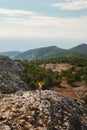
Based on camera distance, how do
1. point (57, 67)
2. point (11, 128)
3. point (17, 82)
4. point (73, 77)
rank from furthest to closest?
point (57, 67)
point (73, 77)
point (17, 82)
point (11, 128)

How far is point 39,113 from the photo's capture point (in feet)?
62.5

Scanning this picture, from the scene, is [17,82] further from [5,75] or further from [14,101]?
[14,101]

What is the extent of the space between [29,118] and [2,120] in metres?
1.72

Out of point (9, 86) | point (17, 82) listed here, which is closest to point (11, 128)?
point (9, 86)

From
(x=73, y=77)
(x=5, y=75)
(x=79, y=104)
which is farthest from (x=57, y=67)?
(x=79, y=104)

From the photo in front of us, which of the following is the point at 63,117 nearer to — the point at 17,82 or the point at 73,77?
the point at 17,82

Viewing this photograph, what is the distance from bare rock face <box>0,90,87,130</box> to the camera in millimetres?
18125

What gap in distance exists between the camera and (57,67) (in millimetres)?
161125

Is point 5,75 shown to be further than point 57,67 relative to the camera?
No

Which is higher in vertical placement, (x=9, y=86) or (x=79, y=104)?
(x=79, y=104)

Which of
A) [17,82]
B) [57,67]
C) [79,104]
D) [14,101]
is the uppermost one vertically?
[14,101]

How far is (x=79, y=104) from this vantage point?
24.2 m

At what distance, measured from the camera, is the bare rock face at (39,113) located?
1812cm

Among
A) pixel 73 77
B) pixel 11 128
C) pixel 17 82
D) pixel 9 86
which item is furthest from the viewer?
pixel 73 77
